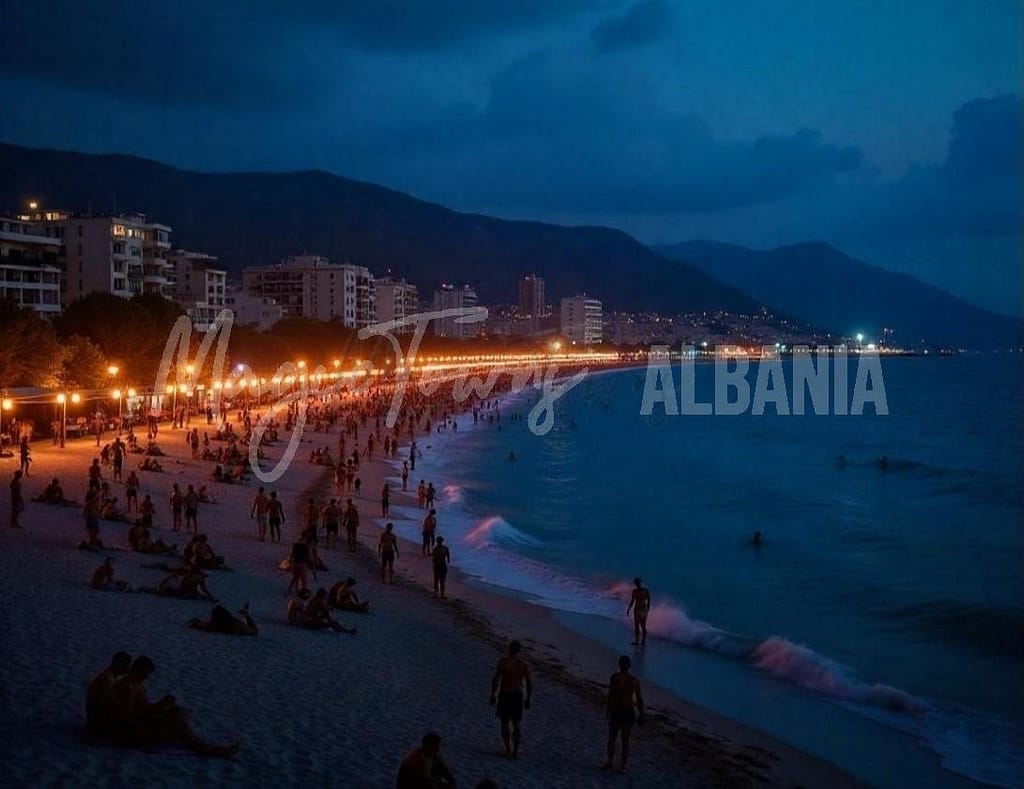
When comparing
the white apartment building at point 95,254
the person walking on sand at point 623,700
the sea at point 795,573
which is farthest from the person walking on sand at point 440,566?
the white apartment building at point 95,254

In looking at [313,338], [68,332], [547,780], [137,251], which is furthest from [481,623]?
[313,338]

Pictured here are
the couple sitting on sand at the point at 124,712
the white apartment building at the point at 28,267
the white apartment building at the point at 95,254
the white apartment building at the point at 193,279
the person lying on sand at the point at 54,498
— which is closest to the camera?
the couple sitting on sand at the point at 124,712

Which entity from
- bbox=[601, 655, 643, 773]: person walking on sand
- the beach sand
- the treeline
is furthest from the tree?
bbox=[601, 655, 643, 773]: person walking on sand

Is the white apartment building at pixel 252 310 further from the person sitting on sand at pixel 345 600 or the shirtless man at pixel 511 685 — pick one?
the shirtless man at pixel 511 685

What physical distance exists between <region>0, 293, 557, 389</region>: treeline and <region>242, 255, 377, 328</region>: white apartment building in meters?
54.3

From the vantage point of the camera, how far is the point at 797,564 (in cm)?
2105

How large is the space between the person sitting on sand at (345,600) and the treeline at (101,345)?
792 inches

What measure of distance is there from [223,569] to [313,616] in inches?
119

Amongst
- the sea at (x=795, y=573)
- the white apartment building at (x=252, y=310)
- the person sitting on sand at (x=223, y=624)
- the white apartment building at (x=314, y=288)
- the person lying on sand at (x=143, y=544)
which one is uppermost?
the white apartment building at (x=314, y=288)

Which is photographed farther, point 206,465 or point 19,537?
point 206,465

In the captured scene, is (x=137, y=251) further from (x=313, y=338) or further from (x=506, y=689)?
(x=506, y=689)

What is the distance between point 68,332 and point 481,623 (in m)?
31.0

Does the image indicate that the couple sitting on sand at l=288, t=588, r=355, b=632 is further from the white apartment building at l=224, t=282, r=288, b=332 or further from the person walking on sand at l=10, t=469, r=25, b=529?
the white apartment building at l=224, t=282, r=288, b=332

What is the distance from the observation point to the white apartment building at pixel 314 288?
11769cm
